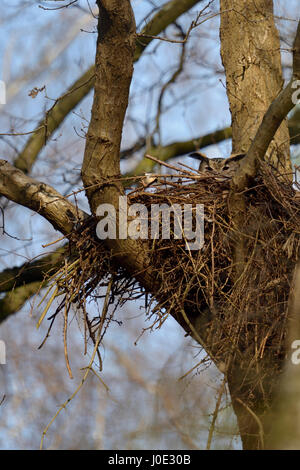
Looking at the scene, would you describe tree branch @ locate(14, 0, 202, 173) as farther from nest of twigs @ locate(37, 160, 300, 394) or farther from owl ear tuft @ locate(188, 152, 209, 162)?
nest of twigs @ locate(37, 160, 300, 394)

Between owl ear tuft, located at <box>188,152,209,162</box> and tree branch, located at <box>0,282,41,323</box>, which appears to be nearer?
owl ear tuft, located at <box>188,152,209,162</box>

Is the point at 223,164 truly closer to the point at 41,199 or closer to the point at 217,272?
the point at 217,272

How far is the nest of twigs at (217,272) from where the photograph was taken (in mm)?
3129

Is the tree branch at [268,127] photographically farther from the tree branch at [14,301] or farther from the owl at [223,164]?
the tree branch at [14,301]

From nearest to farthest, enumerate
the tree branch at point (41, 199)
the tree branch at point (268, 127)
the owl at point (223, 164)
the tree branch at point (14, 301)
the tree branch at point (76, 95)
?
the tree branch at point (268, 127) < the tree branch at point (41, 199) < the owl at point (223, 164) < the tree branch at point (14, 301) < the tree branch at point (76, 95)

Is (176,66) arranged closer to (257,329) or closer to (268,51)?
(268,51)

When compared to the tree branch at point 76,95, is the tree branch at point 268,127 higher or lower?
lower

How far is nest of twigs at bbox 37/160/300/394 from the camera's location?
3129mm

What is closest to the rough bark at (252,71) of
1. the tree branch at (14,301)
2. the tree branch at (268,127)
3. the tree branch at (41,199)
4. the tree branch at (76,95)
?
the tree branch at (268,127)

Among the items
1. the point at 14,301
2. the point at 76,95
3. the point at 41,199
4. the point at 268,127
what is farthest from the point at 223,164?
the point at 76,95

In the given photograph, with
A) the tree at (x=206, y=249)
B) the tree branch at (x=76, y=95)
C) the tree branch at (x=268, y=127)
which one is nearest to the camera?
the tree branch at (x=268, y=127)

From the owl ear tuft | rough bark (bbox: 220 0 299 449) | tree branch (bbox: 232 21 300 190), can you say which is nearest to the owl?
the owl ear tuft

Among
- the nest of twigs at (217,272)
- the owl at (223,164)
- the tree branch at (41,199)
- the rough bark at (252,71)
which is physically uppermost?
the rough bark at (252,71)
